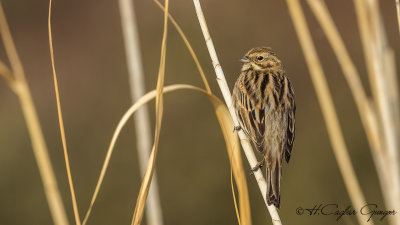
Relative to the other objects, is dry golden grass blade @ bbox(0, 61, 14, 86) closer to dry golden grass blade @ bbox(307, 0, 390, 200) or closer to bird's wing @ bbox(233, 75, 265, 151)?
dry golden grass blade @ bbox(307, 0, 390, 200)

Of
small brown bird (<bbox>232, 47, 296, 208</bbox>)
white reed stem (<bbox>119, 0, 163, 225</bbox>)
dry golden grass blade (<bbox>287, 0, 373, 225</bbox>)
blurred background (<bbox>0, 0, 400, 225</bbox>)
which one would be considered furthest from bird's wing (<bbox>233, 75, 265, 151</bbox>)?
blurred background (<bbox>0, 0, 400, 225</bbox>)

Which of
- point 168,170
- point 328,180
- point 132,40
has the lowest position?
point 328,180

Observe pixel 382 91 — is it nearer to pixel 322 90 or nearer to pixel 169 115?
pixel 322 90

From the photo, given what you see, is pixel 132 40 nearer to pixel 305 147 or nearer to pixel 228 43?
pixel 305 147

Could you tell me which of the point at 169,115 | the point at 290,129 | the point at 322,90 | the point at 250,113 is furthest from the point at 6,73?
the point at 169,115

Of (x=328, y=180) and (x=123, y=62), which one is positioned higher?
(x=123, y=62)

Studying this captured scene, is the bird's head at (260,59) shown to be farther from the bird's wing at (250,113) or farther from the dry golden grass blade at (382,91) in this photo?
the dry golden grass blade at (382,91)

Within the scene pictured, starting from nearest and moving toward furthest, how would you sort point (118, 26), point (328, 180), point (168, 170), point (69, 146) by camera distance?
point (328, 180) → point (168, 170) → point (69, 146) → point (118, 26)

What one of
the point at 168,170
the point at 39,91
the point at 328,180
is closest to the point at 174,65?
the point at 168,170
